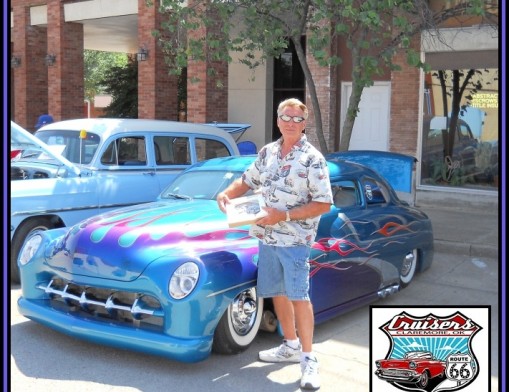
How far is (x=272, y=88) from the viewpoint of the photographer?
56.4 feet

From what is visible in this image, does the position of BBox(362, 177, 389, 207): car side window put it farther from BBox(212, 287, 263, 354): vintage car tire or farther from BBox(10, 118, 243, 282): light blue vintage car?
BBox(10, 118, 243, 282): light blue vintage car

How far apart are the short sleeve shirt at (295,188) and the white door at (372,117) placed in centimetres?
902

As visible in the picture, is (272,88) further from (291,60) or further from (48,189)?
(48,189)

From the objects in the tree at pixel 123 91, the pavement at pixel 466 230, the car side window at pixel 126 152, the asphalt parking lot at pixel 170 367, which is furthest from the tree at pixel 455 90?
the tree at pixel 123 91

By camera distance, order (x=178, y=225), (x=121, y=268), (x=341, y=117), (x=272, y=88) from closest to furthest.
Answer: (x=121, y=268) → (x=178, y=225) → (x=341, y=117) → (x=272, y=88)

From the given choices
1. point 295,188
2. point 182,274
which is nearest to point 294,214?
point 295,188

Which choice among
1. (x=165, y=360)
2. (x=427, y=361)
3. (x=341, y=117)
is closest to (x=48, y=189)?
(x=165, y=360)

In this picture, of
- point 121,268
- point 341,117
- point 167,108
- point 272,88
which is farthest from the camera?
point 272,88

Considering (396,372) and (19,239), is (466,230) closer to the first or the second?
(19,239)

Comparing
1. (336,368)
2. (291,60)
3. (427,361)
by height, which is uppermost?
(291,60)

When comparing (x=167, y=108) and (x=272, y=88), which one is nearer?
(x=167, y=108)

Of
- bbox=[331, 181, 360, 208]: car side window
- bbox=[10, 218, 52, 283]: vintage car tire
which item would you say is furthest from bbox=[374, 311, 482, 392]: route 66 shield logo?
bbox=[10, 218, 52, 283]: vintage car tire

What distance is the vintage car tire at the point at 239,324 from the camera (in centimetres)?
455
